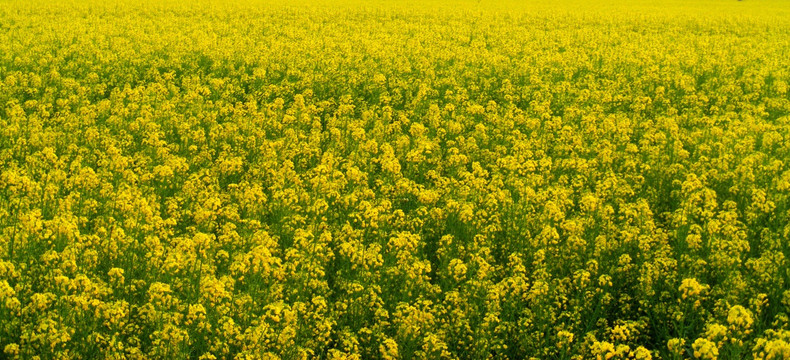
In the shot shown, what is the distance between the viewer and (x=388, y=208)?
313 inches

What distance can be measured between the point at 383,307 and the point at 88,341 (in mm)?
2422

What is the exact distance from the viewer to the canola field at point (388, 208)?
571 centimetres

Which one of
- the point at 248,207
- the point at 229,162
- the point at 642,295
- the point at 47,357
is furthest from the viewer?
the point at 229,162

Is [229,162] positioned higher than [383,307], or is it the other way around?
[229,162]

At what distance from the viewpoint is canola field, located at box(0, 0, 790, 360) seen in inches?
225

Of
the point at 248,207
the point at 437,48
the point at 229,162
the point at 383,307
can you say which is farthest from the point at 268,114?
the point at 437,48

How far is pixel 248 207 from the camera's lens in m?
8.17

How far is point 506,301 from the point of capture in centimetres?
620

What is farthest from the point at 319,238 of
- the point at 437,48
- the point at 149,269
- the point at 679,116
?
the point at 437,48

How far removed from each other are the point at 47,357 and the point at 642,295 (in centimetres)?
490

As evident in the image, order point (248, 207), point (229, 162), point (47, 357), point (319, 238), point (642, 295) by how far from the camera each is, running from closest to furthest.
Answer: point (47, 357) → point (642, 295) → point (319, 238) → point (248, 207) → point (229, 162)

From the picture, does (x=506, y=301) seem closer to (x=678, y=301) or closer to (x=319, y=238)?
(x=678, y=301)

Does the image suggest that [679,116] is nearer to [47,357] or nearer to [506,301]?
[506,301]

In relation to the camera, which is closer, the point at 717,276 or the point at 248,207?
the point at 717,276
